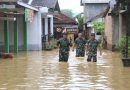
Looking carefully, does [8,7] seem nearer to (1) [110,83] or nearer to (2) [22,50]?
(2) [22,50]

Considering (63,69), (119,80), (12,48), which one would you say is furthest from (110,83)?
(12,48)

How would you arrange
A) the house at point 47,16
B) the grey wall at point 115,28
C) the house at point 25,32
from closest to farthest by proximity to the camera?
the house at point 25,32, the grey wall at point 115,28, the house at point 47,16

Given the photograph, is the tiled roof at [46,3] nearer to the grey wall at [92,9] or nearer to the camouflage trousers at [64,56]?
the grey wall at [92,9]

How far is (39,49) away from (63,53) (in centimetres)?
1566

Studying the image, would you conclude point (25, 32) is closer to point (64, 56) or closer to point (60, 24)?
point (64, 56)

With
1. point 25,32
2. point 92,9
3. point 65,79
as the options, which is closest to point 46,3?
point 92,9

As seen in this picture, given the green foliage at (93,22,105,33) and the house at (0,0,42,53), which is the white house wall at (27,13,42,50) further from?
the green foliage at (93,22,105,33)

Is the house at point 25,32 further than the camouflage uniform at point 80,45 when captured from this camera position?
Yes

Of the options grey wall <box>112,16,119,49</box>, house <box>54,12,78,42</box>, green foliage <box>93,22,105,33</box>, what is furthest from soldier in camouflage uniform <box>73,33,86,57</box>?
house <box>54,12,78,42</box>

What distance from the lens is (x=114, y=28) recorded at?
40312mm

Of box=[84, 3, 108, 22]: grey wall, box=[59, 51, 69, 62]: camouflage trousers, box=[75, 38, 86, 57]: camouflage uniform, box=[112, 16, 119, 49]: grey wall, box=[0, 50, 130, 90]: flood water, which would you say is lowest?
box=[0, 50, 130, 90]: flood water

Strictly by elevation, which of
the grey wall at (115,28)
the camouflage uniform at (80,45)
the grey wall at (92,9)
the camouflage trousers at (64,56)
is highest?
the grey wall at (92,9)

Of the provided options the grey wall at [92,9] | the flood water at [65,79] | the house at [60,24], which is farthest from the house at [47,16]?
the flood water at [65,79]

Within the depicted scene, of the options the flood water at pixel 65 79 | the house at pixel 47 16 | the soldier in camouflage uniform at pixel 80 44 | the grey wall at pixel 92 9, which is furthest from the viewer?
the grey wall at pixel 92 9
